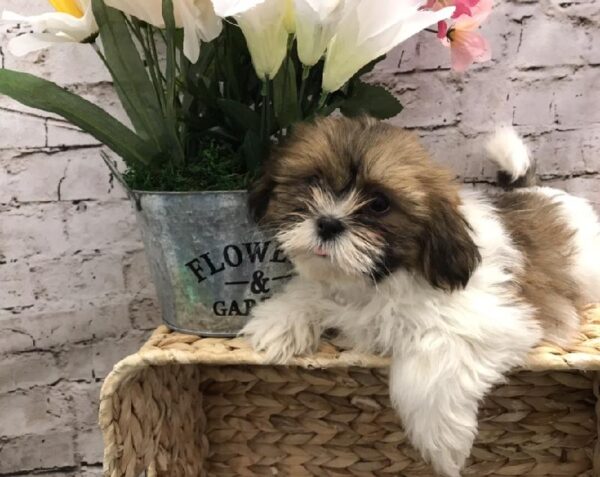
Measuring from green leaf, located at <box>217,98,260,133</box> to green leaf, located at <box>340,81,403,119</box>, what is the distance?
0.15 metres

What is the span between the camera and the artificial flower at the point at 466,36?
3.19 feet

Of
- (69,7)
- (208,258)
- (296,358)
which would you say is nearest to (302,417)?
(296,358)

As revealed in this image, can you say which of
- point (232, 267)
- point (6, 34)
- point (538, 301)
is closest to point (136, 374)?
point (232, 267)

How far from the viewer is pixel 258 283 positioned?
0.96 metres

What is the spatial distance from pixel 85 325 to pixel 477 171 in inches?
34.6

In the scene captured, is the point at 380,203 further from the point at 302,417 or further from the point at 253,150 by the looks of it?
the point at 302,417

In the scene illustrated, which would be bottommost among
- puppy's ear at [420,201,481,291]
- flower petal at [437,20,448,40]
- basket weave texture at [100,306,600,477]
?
basket weave texture at [100,306,600,477]

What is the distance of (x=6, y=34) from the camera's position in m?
1.20

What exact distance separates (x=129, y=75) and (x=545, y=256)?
2.30ft

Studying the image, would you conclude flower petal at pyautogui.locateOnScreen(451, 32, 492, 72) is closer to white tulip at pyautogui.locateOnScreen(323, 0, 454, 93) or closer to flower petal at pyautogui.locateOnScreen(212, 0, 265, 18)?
white tulip at pyautogui.locateOnScreen(323, 0, 454, 93)

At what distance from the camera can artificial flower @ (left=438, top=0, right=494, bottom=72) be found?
0.97 m

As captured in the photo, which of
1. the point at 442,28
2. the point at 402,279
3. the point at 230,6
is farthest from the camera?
the point at 442,28

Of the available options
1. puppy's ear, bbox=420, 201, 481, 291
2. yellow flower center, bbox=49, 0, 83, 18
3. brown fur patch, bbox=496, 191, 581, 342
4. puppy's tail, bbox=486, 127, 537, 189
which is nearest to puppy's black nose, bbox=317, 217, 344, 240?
puppy's ear, bbox=420, 201, 481, 291

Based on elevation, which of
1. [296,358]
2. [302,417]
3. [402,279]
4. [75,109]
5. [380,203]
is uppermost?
[75,109]
